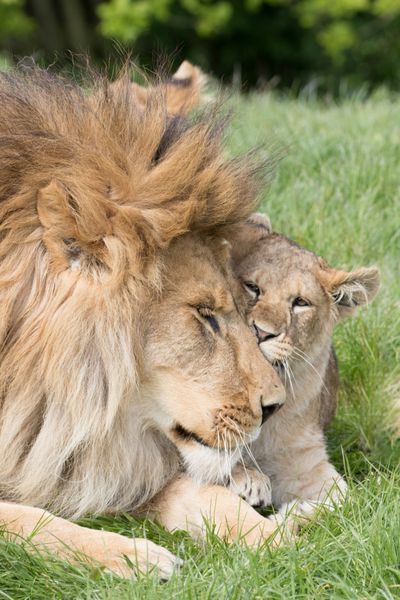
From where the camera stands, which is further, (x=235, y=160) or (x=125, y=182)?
(x=235, y=160)

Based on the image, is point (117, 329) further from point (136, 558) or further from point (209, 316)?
point (136, 558)

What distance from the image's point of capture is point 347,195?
5.67 meters

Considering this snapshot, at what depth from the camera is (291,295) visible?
3.49 m

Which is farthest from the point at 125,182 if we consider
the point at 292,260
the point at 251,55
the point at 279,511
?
the point at 251,55

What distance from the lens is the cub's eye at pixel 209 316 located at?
10.0 feet

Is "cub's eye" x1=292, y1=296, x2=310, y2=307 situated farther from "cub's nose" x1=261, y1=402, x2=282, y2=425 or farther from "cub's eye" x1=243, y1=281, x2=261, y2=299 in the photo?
"cub's nose" x1=261, y1=402, x2=282, y2=425

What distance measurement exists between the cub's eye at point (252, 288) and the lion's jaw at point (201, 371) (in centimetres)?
35

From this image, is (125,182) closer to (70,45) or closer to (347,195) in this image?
(347,195)

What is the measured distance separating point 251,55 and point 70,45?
7.92 feet

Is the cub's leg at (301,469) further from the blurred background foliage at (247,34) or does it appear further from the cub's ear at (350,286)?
the blurred background foliage at (247,34)

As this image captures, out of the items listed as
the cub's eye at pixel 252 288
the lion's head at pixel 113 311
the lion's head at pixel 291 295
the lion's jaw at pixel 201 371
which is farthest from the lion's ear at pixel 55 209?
the cub's eye at pixel 252 288

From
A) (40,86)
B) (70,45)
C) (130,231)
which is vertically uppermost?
(40,86)

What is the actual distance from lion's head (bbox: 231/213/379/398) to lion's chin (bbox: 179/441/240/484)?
14.9 inches

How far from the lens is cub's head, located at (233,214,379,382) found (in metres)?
3.38
